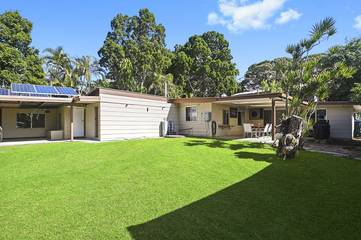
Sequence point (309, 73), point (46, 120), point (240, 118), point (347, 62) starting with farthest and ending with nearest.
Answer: point (347, 62) < point (240, 118) < point (46, 120) < point (309, 73)

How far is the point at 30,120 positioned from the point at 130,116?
267 inches

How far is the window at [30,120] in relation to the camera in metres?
16.4

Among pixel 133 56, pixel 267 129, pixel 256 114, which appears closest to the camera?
pixel 267 129

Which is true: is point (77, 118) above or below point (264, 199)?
above

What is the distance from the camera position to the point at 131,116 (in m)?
15.7

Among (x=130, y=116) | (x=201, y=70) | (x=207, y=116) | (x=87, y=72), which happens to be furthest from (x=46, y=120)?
(x=201, y=70)

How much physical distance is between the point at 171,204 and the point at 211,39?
31.4 metres

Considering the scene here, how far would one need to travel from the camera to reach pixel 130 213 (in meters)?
4.40

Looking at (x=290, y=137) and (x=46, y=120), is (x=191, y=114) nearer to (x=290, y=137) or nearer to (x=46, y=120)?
(x=290, y=137)

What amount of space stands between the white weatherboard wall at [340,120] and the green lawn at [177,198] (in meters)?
8.59

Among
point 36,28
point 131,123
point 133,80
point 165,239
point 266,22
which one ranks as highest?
point 36,28

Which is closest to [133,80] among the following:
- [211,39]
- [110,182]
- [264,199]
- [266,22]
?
[211,39]

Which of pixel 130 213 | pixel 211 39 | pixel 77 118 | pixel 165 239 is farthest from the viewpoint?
pixel 211 39

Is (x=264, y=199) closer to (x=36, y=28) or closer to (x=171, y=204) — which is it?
(x=171, y=204)
